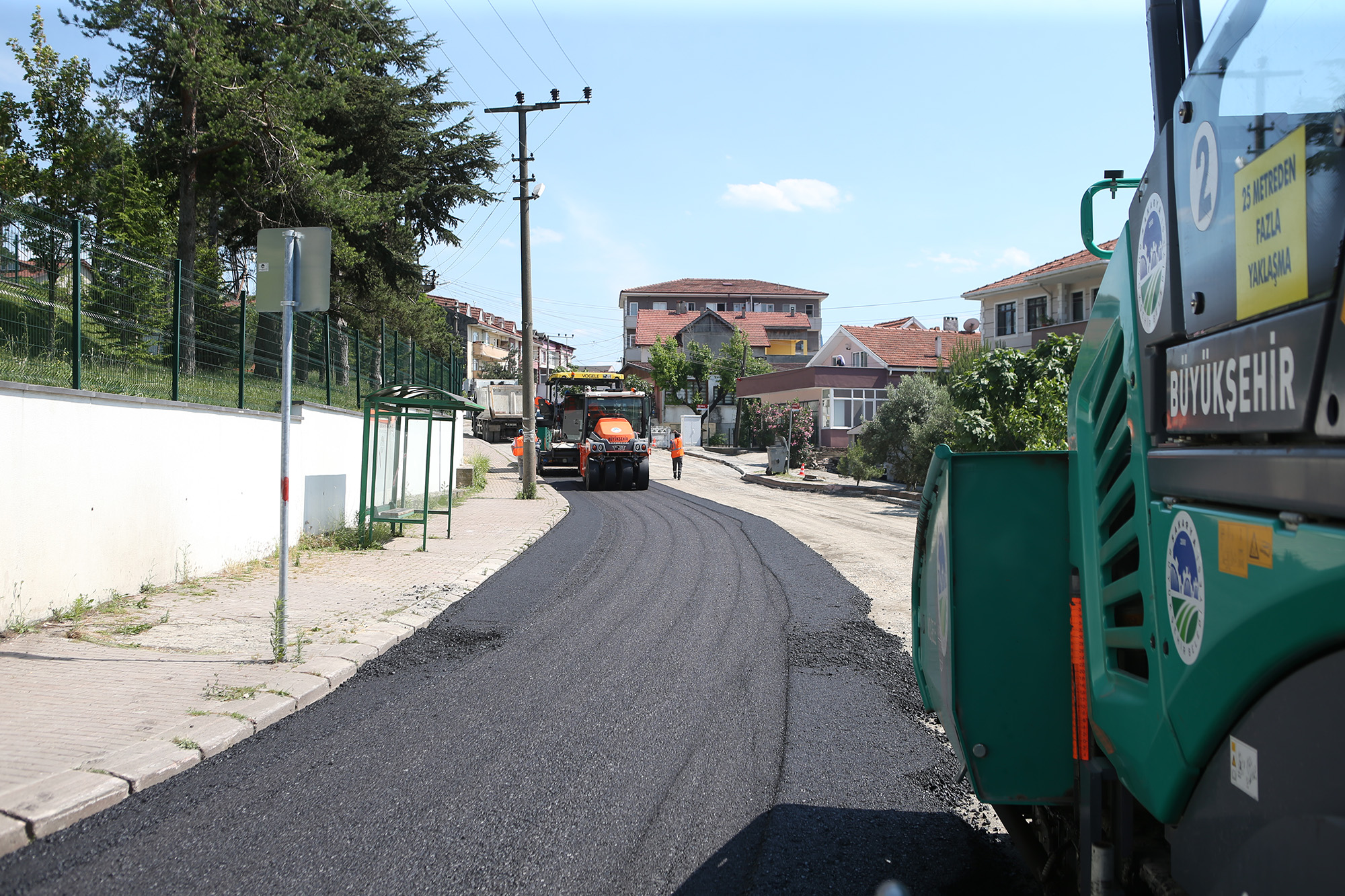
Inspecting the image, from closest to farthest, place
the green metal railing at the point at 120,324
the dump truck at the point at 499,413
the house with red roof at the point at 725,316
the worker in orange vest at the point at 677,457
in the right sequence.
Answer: the green metal railing at the point at 120,324
the worker in orange vest at the point at 677,457
the dump truck at the point at 499,413
the house with red roof at the point at 725,316

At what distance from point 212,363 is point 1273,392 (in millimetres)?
10826

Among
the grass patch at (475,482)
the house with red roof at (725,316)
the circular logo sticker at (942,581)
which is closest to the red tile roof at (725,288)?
the house with red roof at (725,316)

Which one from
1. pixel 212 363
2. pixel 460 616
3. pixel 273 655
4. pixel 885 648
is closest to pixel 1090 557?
pixel 885 648

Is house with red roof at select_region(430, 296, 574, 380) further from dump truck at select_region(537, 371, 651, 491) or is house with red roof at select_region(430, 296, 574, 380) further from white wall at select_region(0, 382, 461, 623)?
white wall at select_region(0, 382, 461, 623)

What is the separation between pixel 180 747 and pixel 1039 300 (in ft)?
136

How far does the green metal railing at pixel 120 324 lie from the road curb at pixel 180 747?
10.8ft

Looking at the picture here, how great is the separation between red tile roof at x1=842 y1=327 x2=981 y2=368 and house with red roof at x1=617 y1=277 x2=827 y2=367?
2457 centimetres

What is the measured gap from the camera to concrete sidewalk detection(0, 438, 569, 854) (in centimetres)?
444

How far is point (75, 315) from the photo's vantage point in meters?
8.25

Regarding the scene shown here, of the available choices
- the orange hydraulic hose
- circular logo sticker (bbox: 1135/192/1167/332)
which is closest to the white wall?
the orange hydraulic hose

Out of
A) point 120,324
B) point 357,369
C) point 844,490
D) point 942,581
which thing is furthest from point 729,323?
point 942,581

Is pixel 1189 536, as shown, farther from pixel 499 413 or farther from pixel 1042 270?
pixel 499 413

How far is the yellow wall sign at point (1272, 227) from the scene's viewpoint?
6.07ft

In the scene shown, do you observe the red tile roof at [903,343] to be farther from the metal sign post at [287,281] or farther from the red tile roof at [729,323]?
the metal sign post at [287,281]
